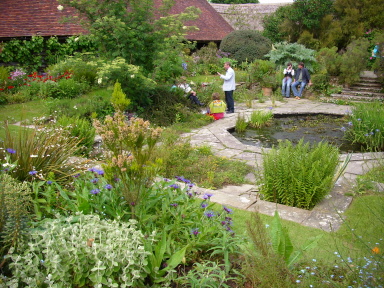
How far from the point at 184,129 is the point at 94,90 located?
4112 mm

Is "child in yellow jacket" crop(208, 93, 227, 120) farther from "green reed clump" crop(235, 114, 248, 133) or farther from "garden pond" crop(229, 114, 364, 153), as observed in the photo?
"green reed clump" crop(235, 114, 248, 133)

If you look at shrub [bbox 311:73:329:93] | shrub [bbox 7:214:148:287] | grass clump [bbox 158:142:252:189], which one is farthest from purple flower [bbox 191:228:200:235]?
shrub [bbox 311:73:329:93]

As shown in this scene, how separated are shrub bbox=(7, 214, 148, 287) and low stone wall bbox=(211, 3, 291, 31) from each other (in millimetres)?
23989

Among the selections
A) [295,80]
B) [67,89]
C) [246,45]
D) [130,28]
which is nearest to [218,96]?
[130,28]

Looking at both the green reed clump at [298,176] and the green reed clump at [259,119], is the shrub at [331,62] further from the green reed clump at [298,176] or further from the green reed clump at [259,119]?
the green reed clump at [298,176]

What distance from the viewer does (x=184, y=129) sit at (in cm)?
960

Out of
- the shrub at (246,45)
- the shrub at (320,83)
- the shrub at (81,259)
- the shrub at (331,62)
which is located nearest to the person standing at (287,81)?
the shrub at (320,83)

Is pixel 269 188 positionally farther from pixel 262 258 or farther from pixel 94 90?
pixel 94 90

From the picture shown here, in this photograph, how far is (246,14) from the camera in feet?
84.0

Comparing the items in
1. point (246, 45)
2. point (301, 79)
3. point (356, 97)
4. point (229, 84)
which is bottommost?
point (356, 97)

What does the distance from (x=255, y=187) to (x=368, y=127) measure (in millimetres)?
3853

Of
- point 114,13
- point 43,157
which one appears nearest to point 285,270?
point 43,157

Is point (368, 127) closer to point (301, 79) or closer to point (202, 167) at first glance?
point (202, 167)

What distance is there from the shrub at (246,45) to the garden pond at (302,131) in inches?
339
